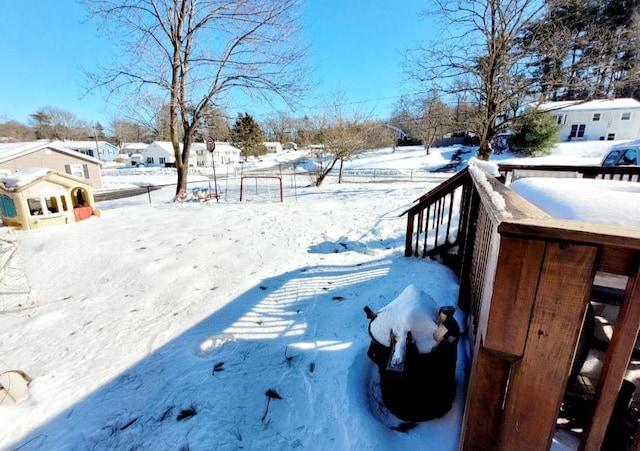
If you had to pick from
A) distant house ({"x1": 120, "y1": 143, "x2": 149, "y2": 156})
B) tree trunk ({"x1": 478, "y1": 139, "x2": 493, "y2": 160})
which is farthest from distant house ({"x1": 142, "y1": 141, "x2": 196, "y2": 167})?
tree trunk ({"x1": 478, "y1": 139, "x2": 493, "y2": 160})

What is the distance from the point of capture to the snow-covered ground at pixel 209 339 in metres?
1.99

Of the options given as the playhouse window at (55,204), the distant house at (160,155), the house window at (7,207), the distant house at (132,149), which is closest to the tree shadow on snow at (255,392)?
the playhouse window at (55,204)

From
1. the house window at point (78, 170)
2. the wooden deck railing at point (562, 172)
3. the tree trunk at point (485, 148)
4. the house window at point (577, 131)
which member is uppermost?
the house window at point (577, 131)

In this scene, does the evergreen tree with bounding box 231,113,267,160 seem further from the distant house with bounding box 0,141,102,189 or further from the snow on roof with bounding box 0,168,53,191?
the snow on roof with bounding box 0,168,53,191

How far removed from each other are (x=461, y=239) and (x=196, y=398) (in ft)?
11.0

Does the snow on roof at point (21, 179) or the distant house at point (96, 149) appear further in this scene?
the distant house at point (96, 149)

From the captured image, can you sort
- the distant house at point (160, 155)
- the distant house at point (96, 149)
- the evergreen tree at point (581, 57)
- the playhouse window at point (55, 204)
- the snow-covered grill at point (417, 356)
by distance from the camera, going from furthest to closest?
the distant house at point (96, 149) < the distant house at point (160, 155) < the evergreen tree at point (581, 57) < the playhouse window at point (55, 204) < the snow-covered grill at point (417, 356)

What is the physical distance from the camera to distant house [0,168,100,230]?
6.99 meters

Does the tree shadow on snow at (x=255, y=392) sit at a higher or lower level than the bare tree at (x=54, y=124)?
lower

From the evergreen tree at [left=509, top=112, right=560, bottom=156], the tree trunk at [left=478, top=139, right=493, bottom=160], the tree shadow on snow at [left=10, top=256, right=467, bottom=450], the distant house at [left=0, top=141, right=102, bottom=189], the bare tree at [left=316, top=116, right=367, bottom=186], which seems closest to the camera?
the tree shadow on snow at [left=10, top=256, right=467, bottom=450]

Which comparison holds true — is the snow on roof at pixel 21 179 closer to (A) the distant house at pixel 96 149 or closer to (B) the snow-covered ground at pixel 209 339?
(B) the snow-covered ground at pixel 209 339

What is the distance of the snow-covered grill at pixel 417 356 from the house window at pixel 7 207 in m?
9.38

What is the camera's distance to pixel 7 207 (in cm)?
716

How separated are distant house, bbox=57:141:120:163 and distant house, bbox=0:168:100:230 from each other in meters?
44.1
